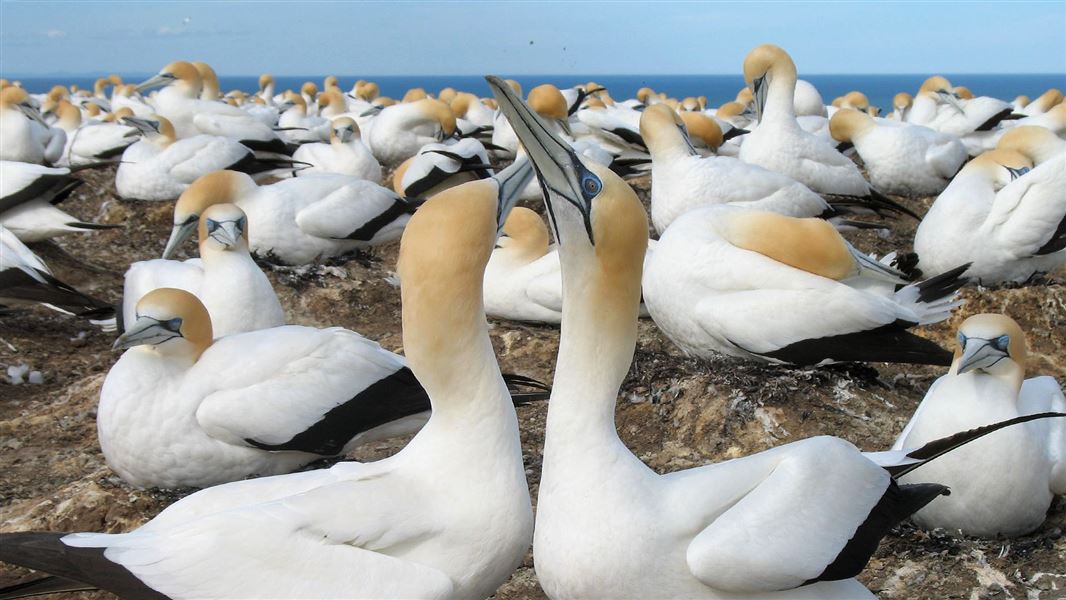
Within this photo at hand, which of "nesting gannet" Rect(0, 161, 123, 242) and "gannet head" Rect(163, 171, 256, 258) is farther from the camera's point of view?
"nesting gannet" Rect(0, 161, 123, 242)

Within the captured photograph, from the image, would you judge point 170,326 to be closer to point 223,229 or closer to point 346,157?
point 223,229

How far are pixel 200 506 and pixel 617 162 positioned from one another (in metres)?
6.55

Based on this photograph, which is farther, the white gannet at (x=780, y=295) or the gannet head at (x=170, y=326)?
the white gannet at (x=780, y=295)

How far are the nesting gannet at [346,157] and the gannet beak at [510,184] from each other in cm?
652

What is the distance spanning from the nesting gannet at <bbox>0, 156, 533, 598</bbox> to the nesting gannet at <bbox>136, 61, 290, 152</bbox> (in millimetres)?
7258

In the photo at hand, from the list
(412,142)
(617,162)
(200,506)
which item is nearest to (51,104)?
(412,142)

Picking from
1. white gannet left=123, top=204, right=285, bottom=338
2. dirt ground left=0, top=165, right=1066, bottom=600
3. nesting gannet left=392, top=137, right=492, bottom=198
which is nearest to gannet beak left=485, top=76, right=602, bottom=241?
dirt ground left=0, top=165, right=1066, bottom=600

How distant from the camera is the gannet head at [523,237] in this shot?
611 cm

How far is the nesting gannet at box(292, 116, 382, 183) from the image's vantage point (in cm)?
911

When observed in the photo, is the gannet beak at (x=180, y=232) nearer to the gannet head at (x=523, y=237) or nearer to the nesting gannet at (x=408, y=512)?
the gannet head at (x=523, y=237)

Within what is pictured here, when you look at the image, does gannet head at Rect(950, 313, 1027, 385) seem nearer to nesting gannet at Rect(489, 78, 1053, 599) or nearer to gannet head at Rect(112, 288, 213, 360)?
nesting gannet at Rect(489, 78, 1053, 599)

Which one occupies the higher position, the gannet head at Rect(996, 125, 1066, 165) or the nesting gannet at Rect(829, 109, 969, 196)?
the gannet head at Rect(996, 125, 1066, 165)

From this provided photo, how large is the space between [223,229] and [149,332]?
1.42 meters

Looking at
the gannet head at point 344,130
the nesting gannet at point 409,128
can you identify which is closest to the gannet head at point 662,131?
the gannet head at point 344,130
